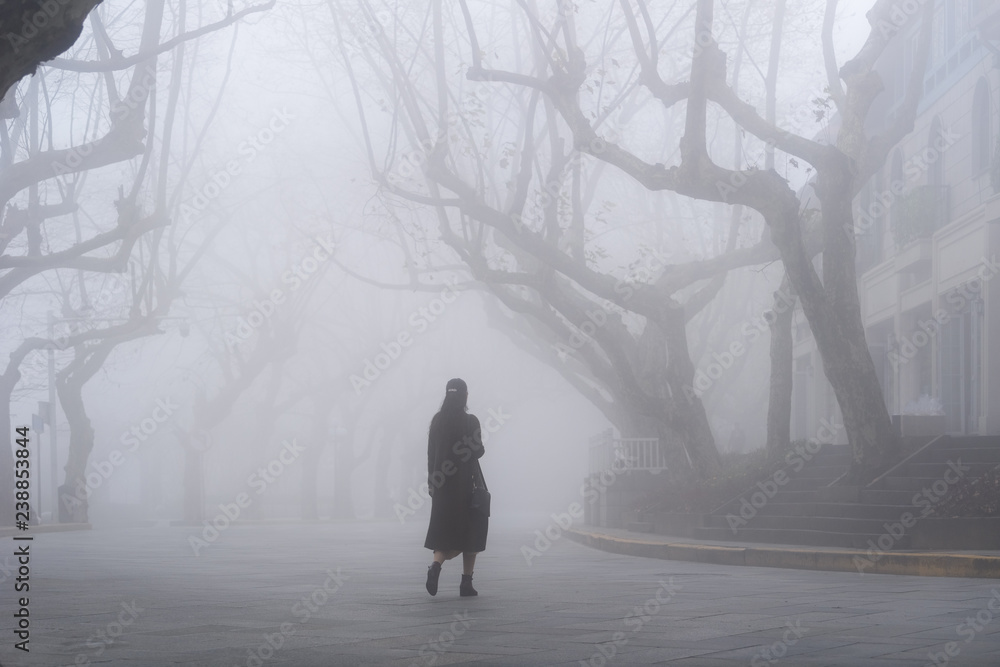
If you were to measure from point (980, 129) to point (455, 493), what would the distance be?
1942 cm

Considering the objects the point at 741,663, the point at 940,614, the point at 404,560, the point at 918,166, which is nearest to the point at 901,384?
the point at 918,166

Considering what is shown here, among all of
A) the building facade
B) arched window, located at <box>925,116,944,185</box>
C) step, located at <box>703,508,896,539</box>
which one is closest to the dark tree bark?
step, located at <box>703,508,896,539</box>

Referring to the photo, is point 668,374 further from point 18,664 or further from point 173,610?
point 18,664

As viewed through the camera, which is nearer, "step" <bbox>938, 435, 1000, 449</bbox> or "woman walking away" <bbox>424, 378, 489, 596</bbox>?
"woman walking away" <bbox>424, 378, 489, 596</bbox>

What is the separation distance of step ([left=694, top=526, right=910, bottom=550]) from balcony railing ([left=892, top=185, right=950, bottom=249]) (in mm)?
10773

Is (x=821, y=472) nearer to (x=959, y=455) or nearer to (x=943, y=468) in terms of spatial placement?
(x=959, y=455)

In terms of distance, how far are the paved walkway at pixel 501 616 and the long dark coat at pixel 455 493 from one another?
476 mm

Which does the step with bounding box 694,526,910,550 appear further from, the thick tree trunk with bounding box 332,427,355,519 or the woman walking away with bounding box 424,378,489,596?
the thick tree trunk with bounding box 332,427,355,519

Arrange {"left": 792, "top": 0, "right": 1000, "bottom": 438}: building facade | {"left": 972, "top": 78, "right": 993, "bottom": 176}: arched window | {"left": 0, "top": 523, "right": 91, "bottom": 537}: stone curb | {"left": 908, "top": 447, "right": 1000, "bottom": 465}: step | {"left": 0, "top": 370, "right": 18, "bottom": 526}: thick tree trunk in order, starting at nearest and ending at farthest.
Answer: {"left": 908, "top": 447, "right": 1000, "bottom": 465}: step → {"left": 792, "top": 0, "right": 1000, "bottom": 438}: building facade → {"left": 972, "top": 78, "right": 993, "bottom": 176}: arched window → {"left": 0, "top": 523, "right": 91, "bottom": 537}: stone curb → {"left": 0, "top": 370, "right": 18, "bottom": 526}: thick tree trunk

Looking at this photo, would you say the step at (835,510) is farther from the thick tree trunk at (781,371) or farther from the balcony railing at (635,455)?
the balcony railing at (635,455)

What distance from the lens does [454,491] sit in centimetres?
1012

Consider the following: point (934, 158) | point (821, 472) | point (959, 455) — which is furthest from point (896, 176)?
point (959, 455)

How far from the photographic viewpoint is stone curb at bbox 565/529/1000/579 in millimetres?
12352

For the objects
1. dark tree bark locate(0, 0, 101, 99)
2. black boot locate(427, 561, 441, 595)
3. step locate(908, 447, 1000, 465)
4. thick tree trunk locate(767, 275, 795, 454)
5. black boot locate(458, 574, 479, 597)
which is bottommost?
black boot locate(458, 574, 479, 597)
